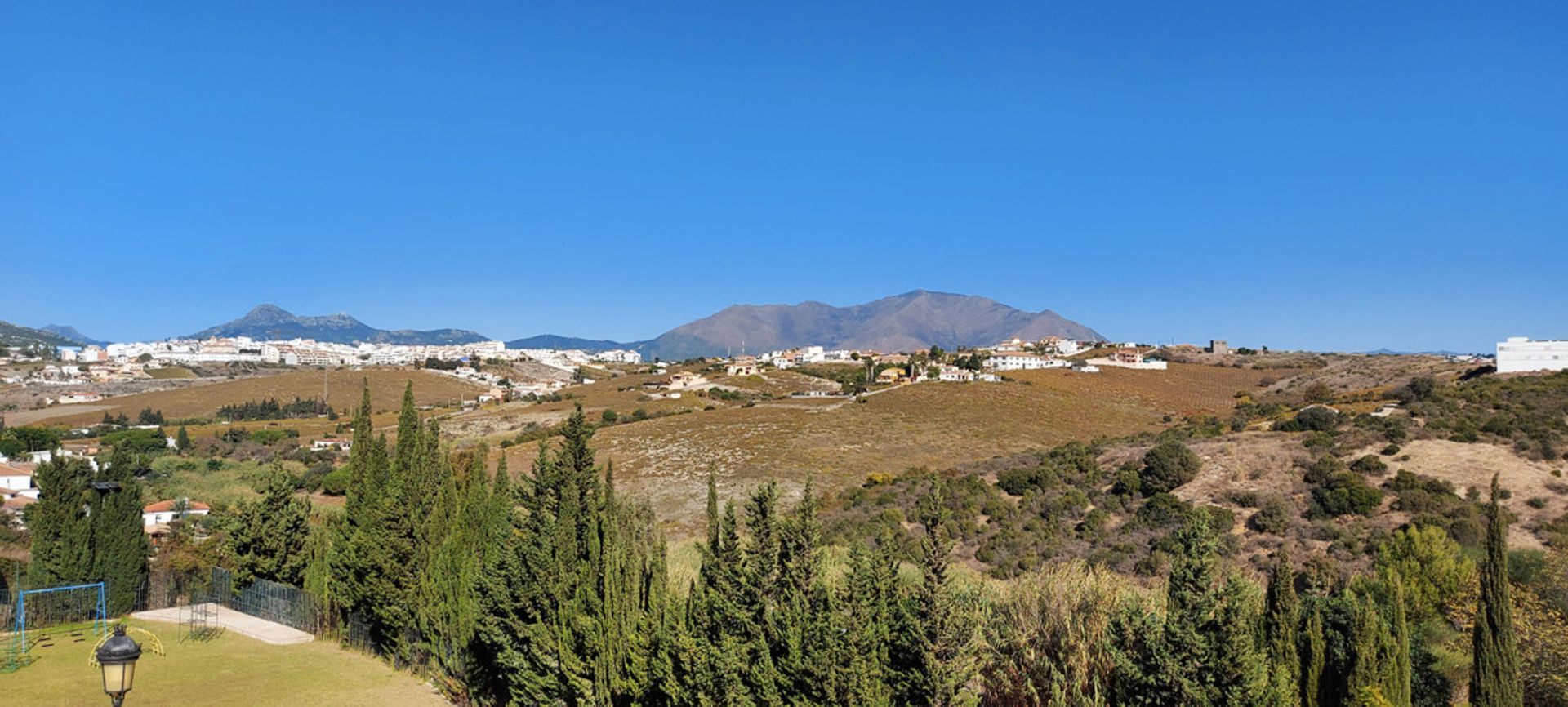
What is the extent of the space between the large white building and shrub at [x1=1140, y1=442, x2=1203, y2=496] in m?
26.7

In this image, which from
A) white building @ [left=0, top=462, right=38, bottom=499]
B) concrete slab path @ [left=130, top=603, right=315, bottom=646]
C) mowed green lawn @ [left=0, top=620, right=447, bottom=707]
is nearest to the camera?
mowed green lawn @ [left=0, top=620, right=447, bottom=707]

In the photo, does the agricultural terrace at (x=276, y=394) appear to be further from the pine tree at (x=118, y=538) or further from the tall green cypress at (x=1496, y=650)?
the tall green cypress at (x=1496, y=650)

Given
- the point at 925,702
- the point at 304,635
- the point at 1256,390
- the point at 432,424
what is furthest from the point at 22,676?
the point at 1256,390

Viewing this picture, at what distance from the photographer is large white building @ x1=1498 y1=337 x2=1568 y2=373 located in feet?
139

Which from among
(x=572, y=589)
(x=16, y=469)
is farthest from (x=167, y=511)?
(x=572, y=589)

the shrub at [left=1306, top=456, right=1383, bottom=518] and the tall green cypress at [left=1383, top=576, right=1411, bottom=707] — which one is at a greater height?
the tall green cypress at [left=1383, top=576, right=1411, bottom=707]

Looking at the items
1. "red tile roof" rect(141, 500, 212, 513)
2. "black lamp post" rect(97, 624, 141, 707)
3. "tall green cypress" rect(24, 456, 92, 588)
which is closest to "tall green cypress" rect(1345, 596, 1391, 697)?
"black lamp post" rect(97, 624, 141, 707)

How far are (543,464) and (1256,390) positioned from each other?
2578 inches

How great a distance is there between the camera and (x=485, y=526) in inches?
632

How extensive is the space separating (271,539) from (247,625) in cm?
258

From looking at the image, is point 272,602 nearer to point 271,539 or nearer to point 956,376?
point 271,539

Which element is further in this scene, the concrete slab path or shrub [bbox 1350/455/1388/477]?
shrub [bbox 1350/455/1388/477]

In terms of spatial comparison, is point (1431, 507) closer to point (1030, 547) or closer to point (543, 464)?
point (1030, 547)

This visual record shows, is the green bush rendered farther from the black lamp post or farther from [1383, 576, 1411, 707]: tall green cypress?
the black lamp post
